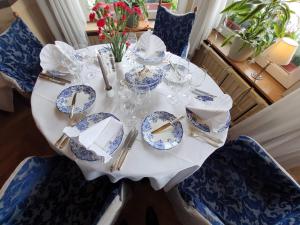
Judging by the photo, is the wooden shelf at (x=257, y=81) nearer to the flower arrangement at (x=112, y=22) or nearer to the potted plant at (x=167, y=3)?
the potted plant at (x=167, y=3)

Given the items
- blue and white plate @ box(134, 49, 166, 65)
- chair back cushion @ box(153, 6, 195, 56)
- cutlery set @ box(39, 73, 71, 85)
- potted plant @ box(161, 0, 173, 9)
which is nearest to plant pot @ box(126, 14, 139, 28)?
chair back cushion @ box(153, 6, 195, 56)

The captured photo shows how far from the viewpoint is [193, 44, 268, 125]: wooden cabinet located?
139cm

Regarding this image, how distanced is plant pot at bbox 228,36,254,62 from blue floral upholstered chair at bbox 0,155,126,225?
1.40 m

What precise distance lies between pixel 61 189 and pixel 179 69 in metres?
0.93

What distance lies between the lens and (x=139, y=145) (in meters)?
0.75

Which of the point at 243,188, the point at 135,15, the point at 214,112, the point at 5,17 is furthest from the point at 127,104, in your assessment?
the point at 5,17

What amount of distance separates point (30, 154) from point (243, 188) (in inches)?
63.9

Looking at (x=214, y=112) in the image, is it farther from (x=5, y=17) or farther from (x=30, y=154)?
(x=5, y=17)

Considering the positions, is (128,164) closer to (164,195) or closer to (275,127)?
(164,195)

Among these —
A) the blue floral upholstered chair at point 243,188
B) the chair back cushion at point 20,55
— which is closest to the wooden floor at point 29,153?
the blue floral upholstered chair at point 243,188

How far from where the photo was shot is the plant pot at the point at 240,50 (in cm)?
138

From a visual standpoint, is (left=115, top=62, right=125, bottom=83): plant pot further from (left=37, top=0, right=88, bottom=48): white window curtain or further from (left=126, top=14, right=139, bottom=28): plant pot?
(left=126, top=14, right=139, bottom=28): plant pot

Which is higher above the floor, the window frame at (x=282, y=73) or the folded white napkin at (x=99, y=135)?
the folded white napkin at (x=99, y=135)

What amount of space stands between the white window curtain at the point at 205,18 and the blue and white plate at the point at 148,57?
0.86m
